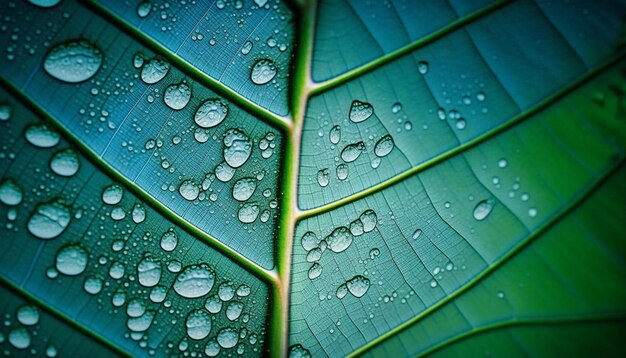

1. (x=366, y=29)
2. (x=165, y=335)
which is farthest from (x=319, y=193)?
(x=165, y=335)

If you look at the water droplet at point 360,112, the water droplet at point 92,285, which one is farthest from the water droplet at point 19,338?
the water droplet at point 360,112

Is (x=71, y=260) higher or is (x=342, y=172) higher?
(x=71, y=260)

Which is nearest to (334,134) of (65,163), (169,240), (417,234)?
(417,234)

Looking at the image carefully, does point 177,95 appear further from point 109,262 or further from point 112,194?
point 109,262

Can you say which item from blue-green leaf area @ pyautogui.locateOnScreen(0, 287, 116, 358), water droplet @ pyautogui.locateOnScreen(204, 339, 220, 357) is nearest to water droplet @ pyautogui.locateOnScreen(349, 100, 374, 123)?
water droplet @ pyautogui.locateOnScreen(204, 339, 220, 357)

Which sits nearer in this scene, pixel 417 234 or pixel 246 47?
pixel 246 47

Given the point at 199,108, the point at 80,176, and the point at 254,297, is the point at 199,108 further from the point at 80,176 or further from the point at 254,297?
the point at 254,297

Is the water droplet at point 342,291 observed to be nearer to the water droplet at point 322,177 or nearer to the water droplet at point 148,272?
the water droplet at point 322,177
